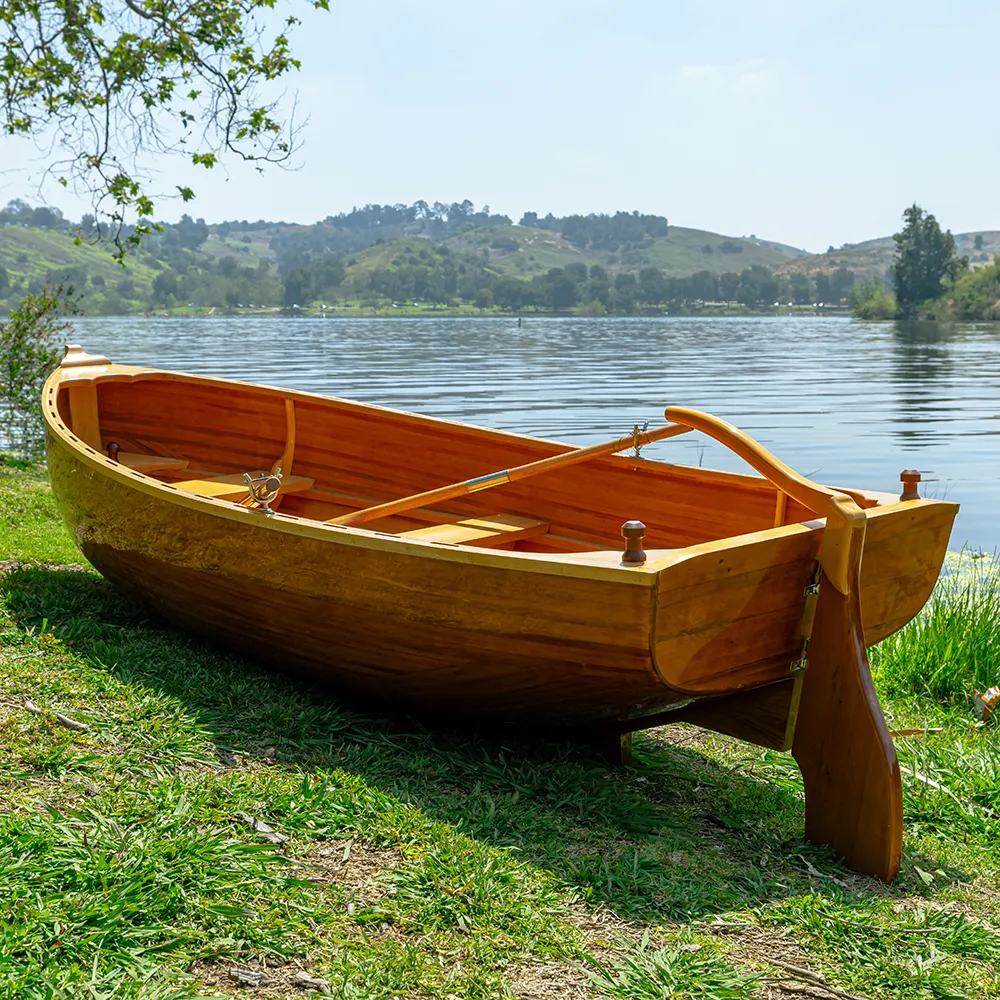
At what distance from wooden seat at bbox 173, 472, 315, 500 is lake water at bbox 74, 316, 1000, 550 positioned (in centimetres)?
128

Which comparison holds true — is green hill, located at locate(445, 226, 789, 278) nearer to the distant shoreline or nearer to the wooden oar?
the distant shoreline

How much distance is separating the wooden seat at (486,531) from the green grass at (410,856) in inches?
38.7

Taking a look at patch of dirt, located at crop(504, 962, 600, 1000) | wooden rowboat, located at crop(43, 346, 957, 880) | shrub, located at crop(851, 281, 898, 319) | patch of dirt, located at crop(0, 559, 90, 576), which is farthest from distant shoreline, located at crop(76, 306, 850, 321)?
patch of dirt, located at crop(504, 962, 600, 1000)

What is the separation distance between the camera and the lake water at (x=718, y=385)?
19.1 meters

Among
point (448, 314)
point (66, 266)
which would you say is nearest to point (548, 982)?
point (448, 314)

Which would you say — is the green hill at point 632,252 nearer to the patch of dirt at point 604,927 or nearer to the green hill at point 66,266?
the green hill at point 66,266

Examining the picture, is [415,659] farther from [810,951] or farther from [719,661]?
[810,951]

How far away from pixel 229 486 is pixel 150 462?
34.6 inches

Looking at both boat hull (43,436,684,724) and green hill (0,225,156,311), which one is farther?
green hill (0,225,156,311)

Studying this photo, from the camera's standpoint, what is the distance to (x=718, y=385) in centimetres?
3312

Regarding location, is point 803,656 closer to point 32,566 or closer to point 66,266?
point 32,566

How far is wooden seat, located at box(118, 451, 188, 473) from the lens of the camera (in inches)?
269

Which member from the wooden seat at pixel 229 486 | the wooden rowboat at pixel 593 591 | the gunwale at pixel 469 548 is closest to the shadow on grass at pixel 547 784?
the wooden rowboat at pixel 593 591

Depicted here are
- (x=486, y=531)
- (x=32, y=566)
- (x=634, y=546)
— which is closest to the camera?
(x=634, y=546)
